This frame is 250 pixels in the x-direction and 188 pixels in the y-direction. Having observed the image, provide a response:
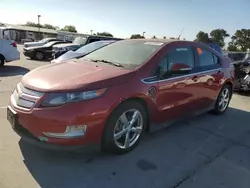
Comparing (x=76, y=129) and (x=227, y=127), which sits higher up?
(x=76, y=129)

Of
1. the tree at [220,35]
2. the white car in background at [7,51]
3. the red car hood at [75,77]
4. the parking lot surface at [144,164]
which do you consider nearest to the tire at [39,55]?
the white car in background at [7,51]

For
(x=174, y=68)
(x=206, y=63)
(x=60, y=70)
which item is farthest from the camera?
(x=206, y=63)

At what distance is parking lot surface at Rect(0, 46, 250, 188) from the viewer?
301 cm

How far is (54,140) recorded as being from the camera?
3.10 meters

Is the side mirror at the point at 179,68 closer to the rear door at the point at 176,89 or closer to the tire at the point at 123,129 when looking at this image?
the rear door at the point at 176,89

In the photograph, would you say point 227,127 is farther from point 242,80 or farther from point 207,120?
point 242,80

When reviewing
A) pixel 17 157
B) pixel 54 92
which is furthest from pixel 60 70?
pixel 17 157

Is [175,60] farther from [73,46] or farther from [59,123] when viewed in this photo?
[73,46]

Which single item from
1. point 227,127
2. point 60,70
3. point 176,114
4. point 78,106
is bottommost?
point 227,127

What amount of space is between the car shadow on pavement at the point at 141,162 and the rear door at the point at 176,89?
43cm

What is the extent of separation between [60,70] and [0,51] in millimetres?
9225

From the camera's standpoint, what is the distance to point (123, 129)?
3.64 meters

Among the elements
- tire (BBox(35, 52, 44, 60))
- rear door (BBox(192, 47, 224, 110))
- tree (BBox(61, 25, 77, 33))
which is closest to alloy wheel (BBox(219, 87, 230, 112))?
rear door (BBox(192, 47, 224, 110))

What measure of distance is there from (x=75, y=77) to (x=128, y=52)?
1.25 m
